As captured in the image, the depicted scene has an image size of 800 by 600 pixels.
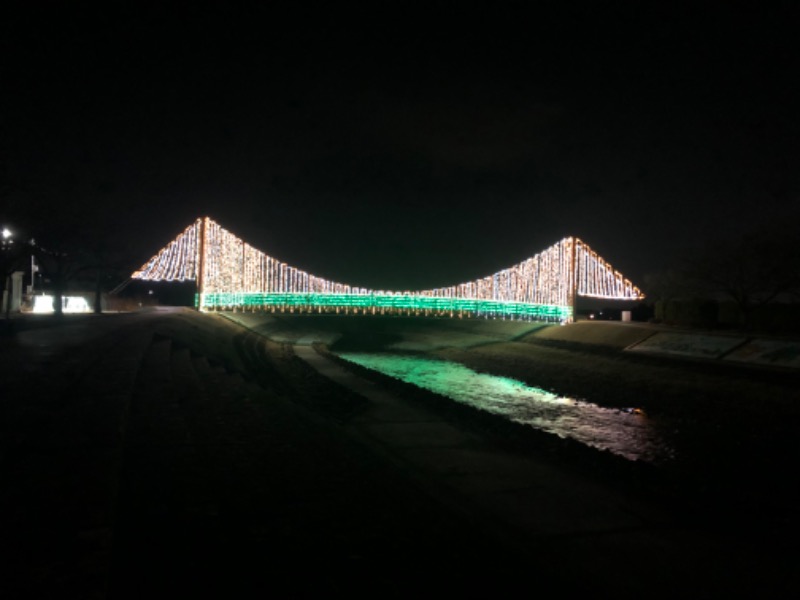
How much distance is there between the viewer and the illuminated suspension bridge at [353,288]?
50812mm

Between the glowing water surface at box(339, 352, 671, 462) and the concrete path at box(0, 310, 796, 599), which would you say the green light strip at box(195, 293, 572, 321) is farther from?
the concrete path at box(0, 310, 796, 599)

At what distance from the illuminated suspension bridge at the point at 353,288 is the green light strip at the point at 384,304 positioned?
0.29 ft

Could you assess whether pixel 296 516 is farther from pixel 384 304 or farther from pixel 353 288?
pixel 353 288

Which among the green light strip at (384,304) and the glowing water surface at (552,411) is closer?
the glowing water surface at (552,411)

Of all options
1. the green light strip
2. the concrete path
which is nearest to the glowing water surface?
the concrete path

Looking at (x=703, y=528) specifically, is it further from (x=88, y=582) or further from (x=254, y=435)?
(x=254, y=435)

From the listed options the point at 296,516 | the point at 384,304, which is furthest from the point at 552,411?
the point at 384,304

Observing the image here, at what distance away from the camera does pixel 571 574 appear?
504 centimetres

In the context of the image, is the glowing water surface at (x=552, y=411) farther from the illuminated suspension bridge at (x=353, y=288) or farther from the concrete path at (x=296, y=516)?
the illuminated suspension bridge at (x=353, y=288)

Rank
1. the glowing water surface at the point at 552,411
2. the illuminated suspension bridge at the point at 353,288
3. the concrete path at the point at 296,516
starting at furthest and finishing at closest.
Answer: the illuminated suspension bridge at the point at 353,288 → the glowing water surface at the point at 552,411 → the concrete path at the point at 296,516

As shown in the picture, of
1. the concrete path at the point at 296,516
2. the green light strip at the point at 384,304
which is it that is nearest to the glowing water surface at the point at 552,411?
the concrete path at the point at 296,516

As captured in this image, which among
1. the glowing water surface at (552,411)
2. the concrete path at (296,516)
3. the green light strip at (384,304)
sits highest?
the green light strip at (384,304)

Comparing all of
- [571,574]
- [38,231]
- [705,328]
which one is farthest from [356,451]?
[705,328]

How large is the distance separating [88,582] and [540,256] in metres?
56.1
